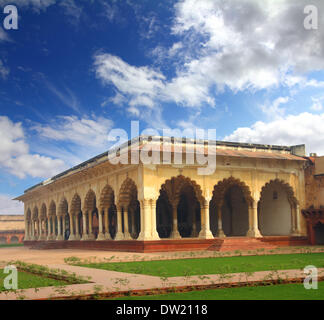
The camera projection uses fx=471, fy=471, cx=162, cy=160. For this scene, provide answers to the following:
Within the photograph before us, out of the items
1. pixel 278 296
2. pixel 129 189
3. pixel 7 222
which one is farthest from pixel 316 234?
pixel 7 222

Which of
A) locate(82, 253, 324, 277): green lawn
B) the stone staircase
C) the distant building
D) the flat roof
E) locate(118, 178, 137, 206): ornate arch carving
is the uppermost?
the flat roof

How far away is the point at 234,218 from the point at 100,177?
384 inches

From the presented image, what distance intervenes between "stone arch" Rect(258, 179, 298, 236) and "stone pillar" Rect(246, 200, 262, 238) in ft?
7.97

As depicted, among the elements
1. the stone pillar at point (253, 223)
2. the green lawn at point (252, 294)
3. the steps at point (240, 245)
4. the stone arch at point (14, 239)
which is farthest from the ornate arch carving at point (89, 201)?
the stone arch at point (14, 239)

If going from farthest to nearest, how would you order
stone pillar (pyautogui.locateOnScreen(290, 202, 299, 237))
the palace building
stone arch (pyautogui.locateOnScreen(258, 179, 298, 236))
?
stone arch (pyautogui.locateOnScreen(258, 179, 298, 236)) < stone pillar (pyautogui.locateOnScreen(290, 202, 299, 237)) < the palace building

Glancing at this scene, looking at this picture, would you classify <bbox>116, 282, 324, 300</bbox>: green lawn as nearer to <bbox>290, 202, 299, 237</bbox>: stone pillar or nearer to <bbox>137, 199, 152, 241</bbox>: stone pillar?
<bbox>137, 199, 152, 241</bbox>: stone pillar

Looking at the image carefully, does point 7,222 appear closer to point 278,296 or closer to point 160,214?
point 160,214

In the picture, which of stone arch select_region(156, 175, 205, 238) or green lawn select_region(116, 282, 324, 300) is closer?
green lawn select_region(116, 282, 324, 300)

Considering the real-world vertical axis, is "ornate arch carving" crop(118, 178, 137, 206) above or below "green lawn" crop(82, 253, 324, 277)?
above

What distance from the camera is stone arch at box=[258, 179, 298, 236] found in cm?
2712

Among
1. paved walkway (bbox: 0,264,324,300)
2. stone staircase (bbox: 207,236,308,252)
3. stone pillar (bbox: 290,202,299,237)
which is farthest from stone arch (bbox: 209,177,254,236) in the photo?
paved walkway (bbox: 0,264,324,300)

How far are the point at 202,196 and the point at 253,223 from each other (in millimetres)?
3588

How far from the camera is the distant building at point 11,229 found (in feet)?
218

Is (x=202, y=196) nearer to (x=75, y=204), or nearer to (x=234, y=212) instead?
(x=234, y=212)
